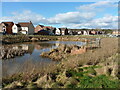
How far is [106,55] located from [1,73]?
7630 millimetres

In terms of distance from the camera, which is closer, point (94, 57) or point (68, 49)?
point (94, 57)

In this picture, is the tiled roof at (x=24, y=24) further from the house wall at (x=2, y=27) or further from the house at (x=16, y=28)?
the house wall at (x=2, y=27)

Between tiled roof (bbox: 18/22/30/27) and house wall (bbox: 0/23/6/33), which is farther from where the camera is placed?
tiled roof (bbox: 18/22/30/27)

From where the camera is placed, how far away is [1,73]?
799 centimetres

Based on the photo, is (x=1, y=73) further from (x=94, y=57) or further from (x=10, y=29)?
(x=10, y=29)

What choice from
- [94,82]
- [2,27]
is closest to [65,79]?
[94,82]

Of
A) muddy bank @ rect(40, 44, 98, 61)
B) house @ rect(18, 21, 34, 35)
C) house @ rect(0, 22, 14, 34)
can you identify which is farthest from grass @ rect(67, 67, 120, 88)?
house @ rect(18, 21, 34, 35)

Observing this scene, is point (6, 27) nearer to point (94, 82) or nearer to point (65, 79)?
point (65, 79)

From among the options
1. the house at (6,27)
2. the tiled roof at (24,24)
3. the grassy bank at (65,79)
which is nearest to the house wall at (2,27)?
the house at (6,27)

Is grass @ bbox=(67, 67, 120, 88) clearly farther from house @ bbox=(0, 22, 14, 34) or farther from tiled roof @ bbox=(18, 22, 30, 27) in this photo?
tiled roof @ bbox=(18, 22, 30, 27)

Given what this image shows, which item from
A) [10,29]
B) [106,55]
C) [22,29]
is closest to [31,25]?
[22,29]

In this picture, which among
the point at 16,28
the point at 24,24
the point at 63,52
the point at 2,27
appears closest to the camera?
the point at 63,52

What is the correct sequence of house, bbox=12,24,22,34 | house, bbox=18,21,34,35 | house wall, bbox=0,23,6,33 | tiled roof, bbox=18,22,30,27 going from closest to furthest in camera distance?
house wall, bbox=0,23,6,33 → house, bbox=12,24,22,34 → house, bbox=18,21,34,35 → tiled roof, bbox=18,22,30,27

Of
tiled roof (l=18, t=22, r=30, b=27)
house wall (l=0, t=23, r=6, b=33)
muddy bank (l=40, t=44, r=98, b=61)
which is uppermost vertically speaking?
tiled roof (l=18, t=22, r=30, b=27)
